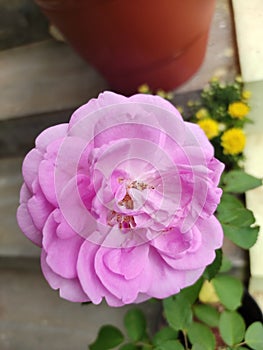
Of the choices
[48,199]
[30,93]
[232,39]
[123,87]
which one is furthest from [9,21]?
[48,199]

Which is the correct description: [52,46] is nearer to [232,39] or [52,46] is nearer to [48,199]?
[232,39]

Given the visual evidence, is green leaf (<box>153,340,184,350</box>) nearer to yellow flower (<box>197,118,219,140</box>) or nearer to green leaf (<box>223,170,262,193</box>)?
green leaf (<box>223,170,262,193</box>)

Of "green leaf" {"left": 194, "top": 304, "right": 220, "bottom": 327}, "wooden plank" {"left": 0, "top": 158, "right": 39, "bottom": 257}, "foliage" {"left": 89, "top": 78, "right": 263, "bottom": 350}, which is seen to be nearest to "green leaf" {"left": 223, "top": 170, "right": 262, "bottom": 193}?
"foliage" {"left": 89, "top": 78, "right": 263, "bottom": 350}

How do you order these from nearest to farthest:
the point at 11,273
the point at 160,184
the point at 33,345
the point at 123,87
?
the point at 160,184 → the point at 123,87 → the point at 33,345 → the point at 11,273

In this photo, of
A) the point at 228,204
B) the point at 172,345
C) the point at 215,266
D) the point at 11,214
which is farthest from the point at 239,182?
the point at 11,214

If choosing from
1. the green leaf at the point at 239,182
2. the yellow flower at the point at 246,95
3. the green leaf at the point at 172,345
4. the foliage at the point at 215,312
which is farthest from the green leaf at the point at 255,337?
the yellow flower at the point at 246,95

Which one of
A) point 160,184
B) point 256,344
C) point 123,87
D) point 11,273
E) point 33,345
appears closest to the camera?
point 160,184

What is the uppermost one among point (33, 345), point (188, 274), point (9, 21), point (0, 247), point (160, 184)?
point (160, 184)
